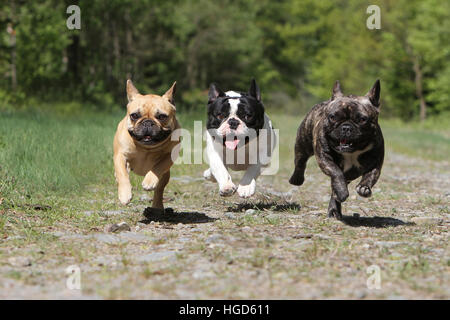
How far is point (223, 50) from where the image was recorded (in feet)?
167

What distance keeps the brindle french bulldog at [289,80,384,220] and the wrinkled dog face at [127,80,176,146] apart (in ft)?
5.58

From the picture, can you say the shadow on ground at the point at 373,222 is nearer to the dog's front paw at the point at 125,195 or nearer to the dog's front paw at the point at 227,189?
the dog's front paw at the point at 227,189

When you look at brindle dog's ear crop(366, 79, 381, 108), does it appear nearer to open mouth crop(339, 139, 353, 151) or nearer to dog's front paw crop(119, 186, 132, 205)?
open mouth crop(339, 139, 353, 151)

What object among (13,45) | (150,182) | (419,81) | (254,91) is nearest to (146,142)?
(150,182)

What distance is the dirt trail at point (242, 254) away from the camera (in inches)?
185

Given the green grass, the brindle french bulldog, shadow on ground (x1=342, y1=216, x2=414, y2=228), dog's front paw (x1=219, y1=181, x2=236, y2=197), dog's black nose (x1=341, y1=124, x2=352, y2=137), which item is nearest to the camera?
dog's black nose (x1=341, y1=124, x2=352, y2=137)

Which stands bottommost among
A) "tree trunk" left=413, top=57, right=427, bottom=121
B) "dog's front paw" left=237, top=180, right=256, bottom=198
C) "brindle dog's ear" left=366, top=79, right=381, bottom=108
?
"dog's front paw" left=237, top=180, right=256, bottom=198

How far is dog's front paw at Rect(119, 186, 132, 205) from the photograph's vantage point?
7.12 metres

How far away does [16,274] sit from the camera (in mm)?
5008

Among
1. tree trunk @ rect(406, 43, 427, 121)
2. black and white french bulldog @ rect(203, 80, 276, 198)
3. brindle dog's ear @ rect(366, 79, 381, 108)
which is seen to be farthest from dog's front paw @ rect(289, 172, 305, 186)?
tree trunk @ rect(406, 43, 427, 121)

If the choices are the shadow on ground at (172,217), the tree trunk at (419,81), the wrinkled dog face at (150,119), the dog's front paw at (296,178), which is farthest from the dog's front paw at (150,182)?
the tree trunk at (419,81)

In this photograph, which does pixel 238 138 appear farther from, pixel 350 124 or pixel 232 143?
pixel 350 124

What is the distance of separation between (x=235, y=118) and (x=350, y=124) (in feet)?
4.78

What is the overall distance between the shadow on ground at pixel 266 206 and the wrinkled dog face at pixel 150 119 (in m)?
1.90
